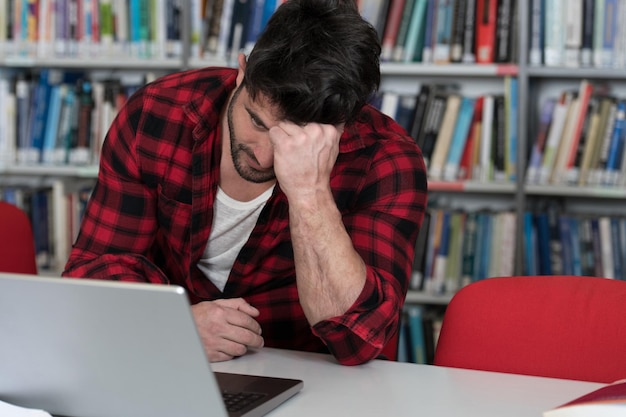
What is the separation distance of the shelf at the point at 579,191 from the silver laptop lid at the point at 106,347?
6.08ft

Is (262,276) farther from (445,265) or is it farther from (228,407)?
(445,265)

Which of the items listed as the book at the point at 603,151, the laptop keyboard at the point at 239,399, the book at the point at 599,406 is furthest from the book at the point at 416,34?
the book at the point at 599,406

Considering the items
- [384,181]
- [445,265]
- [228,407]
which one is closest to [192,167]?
[384,181]

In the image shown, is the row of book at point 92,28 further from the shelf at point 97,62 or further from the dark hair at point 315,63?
the dark hair at point 315,63

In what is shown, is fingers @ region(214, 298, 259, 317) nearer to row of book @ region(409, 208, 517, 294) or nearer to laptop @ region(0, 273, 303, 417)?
laptop @ region(0, 273, 303, 417)

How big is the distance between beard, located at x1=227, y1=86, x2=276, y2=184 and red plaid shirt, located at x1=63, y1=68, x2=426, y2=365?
7 cm

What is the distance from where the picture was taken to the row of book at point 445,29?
260cm

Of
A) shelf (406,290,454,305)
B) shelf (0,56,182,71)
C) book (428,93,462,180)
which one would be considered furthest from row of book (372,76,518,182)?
shelf (0,56,182,71)

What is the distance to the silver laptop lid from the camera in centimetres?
87

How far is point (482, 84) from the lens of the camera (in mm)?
2877

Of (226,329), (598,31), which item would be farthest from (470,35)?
(226,329)

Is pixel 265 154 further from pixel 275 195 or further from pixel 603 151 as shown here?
pixel 603 151

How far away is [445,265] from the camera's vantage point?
274 centimetres

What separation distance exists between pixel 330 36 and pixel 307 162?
200 millimetres
